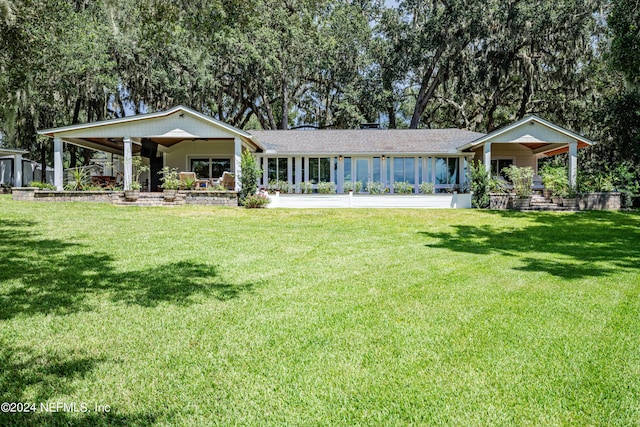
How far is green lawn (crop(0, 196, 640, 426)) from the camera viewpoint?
2330mm

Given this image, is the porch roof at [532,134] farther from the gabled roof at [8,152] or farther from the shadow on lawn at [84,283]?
the gabled roof at [8,152]

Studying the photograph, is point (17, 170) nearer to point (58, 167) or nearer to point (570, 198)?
point (58, 167)

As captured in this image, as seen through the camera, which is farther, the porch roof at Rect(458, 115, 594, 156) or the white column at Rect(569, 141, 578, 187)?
the porch roof at Rect(458, 115, 594, 156)

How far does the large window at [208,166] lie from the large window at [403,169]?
8272 mm

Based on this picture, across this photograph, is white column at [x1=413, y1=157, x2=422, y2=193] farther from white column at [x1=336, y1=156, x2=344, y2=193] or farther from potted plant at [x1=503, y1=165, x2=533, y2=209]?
potted plant at [x1=503, y1=165, x2=533, y2=209]

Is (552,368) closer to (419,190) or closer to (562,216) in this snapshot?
(562,216)

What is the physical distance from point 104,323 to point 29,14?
324 inches

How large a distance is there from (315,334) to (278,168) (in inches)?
675

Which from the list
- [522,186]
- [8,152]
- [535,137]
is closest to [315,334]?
[522,186]

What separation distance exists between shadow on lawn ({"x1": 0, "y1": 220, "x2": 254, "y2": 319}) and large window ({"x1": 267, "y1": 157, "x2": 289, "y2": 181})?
13995 mm

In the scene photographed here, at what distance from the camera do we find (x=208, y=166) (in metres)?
20.2

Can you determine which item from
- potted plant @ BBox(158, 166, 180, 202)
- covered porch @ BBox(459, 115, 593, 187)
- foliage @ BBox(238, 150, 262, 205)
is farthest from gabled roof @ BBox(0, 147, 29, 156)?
covered porch @ BBox(459, 115, 593, 187)

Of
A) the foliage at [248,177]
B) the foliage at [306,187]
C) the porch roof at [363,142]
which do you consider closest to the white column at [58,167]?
the foliage at [248,177]

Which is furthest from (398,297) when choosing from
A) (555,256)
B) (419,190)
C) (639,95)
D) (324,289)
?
(639,95)
